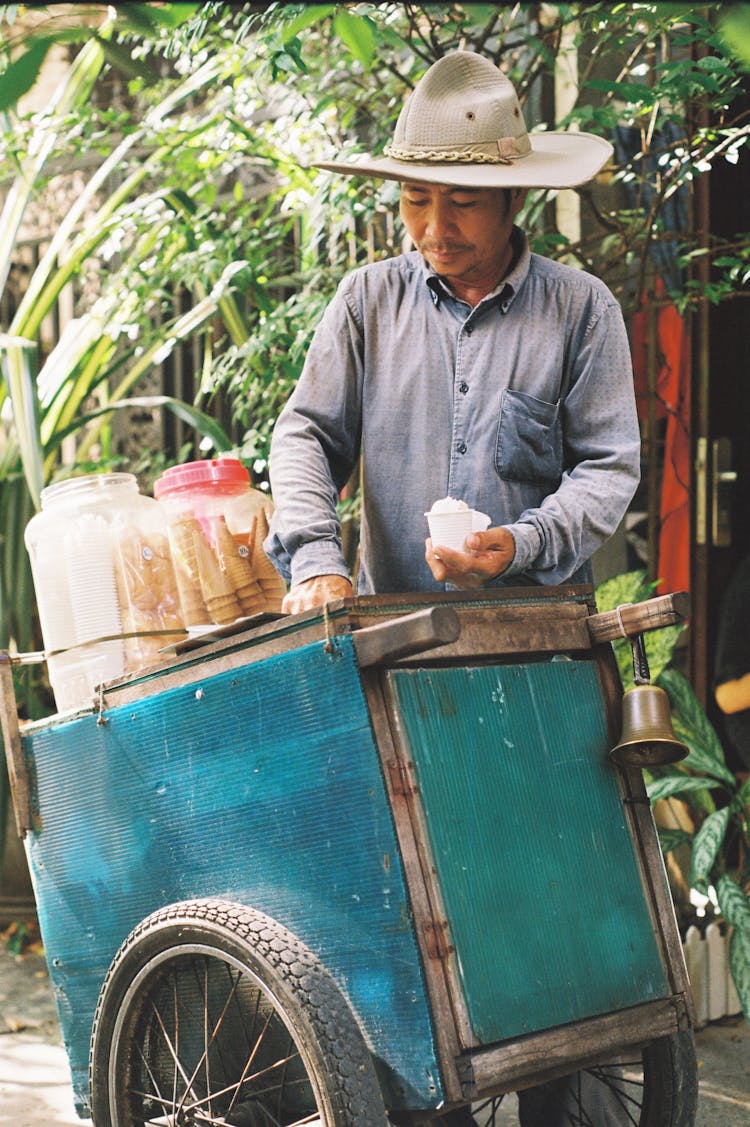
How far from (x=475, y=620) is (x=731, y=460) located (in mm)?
3529

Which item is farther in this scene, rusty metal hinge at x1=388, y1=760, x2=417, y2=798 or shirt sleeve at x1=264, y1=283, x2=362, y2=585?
shirt sleeve at x1=264, y1=283, x2=362, y2=585

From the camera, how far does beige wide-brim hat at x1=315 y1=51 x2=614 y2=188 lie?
2.38m

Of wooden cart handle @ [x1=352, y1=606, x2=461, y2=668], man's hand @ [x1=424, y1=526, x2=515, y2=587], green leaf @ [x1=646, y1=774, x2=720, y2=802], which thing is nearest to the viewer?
wooden cart handle @ [x1=352, y1=606, x2=461, y2=668]

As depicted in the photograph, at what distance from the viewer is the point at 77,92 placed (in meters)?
4.79

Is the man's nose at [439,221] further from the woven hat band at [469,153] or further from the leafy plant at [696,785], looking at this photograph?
the leafy plant at [696,785]

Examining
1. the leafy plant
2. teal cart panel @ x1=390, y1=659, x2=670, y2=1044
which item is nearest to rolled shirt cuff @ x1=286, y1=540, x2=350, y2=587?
teal cart panel @ x1=390, y1=659, x2=670, y2=1044

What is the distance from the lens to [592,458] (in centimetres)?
246

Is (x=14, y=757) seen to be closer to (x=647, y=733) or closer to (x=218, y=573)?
(x=218, y=573)

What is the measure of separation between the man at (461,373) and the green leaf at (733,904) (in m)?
1.40

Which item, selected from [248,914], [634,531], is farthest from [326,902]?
[634,531]

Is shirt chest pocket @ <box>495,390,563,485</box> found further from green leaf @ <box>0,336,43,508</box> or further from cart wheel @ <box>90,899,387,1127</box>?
green leaf @ <box>0,336,43,508</box>

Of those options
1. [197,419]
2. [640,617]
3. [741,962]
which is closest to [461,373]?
[640,617]

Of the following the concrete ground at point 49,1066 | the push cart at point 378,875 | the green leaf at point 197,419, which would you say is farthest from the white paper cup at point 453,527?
the green leaf at point 197,419

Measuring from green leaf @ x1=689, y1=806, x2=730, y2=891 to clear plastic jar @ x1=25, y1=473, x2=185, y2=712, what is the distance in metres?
1.60
